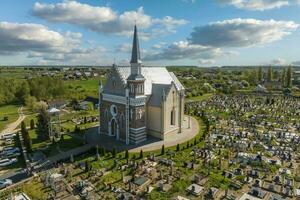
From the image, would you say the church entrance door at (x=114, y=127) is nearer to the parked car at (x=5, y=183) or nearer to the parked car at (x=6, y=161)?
the parked car at (x=6, y=161)

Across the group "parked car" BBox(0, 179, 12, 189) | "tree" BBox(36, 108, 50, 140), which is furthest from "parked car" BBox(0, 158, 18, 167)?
"tree" BBox(36, 108, 50, 140)

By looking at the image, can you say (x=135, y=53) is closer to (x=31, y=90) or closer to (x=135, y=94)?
(x=135, y=94)

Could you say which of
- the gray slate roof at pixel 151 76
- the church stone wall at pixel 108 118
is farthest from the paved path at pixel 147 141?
the gray slate roof at pixel 151 76

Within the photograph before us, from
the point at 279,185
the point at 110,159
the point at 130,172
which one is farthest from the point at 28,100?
the point at 279,185

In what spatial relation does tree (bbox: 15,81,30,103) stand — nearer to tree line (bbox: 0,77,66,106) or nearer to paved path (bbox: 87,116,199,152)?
tree line (bbox: 0,77,66,106)

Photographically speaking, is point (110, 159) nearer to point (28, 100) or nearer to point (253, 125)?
point (253, 125)

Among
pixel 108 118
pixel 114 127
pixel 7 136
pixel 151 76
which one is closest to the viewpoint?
pixel 114 127

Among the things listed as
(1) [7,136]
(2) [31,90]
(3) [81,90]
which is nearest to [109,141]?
(1) [7,136]
